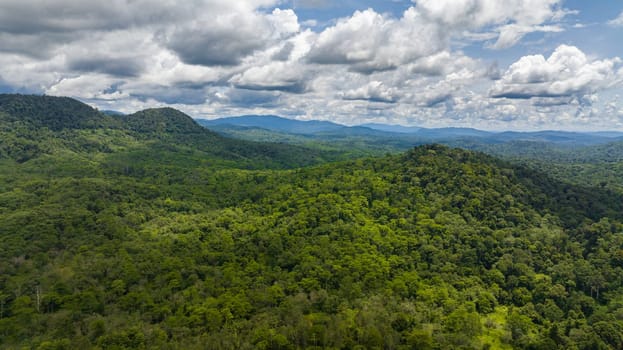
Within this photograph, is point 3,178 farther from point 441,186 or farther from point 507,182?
point 507,182

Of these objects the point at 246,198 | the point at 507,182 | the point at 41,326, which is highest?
the point at 507,182

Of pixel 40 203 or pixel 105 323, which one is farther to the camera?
pixel 40 203

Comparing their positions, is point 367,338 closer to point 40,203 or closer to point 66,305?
point 66,305

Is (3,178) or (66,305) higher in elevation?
(3,178)

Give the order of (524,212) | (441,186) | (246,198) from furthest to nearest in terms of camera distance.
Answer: (246,198) < (441,186) < (524,212)

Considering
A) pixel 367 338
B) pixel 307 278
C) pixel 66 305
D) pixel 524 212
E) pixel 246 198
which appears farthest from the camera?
pixel 246 198

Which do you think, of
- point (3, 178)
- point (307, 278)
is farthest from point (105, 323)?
point (3, 178)

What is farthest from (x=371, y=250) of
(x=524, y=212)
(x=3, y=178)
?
(x=3, y=178)
